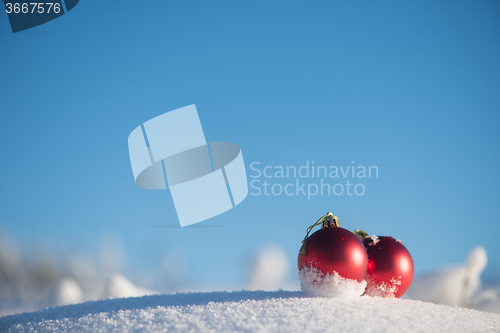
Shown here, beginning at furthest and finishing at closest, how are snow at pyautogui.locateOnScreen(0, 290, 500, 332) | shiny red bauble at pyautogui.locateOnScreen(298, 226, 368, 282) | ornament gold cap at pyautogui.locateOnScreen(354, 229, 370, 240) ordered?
1. ornament gold cap at pyautogui.locateOnScreen(354, 229, 370, 240)
2. shiny red bauble at pyautogui.locateOnScreen(298, 226, 368, 282)
3. snow at pyautogui.locateOnScreen(0, 290, 500, 332)

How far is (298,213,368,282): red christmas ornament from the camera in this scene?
1.44 metres

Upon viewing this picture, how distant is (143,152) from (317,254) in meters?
1.73

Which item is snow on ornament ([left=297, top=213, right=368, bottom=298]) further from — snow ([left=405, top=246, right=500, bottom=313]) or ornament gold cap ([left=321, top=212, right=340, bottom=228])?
snow ([left=405, top=246, right=500, bottom=313])

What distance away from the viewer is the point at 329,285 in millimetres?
1476

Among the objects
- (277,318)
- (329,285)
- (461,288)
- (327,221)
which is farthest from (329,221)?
(461,288)

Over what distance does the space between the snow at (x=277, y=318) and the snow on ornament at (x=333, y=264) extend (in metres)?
0.05

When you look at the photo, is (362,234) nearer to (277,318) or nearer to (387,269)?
(387,269)

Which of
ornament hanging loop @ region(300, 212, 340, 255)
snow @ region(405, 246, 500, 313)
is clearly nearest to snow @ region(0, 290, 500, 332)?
ornament hanging loop @ region(300, 212, 340, 255)

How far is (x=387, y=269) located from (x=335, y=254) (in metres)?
0.37

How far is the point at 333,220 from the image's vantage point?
1.66m

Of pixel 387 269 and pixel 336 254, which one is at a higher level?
pixel 336 254

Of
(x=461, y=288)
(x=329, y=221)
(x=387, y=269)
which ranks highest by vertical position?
(x=329, y=221)

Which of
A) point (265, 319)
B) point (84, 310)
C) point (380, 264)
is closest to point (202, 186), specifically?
point (84, 310)

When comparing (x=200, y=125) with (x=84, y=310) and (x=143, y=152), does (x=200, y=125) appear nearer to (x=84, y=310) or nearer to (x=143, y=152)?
(x=143, y=152)
